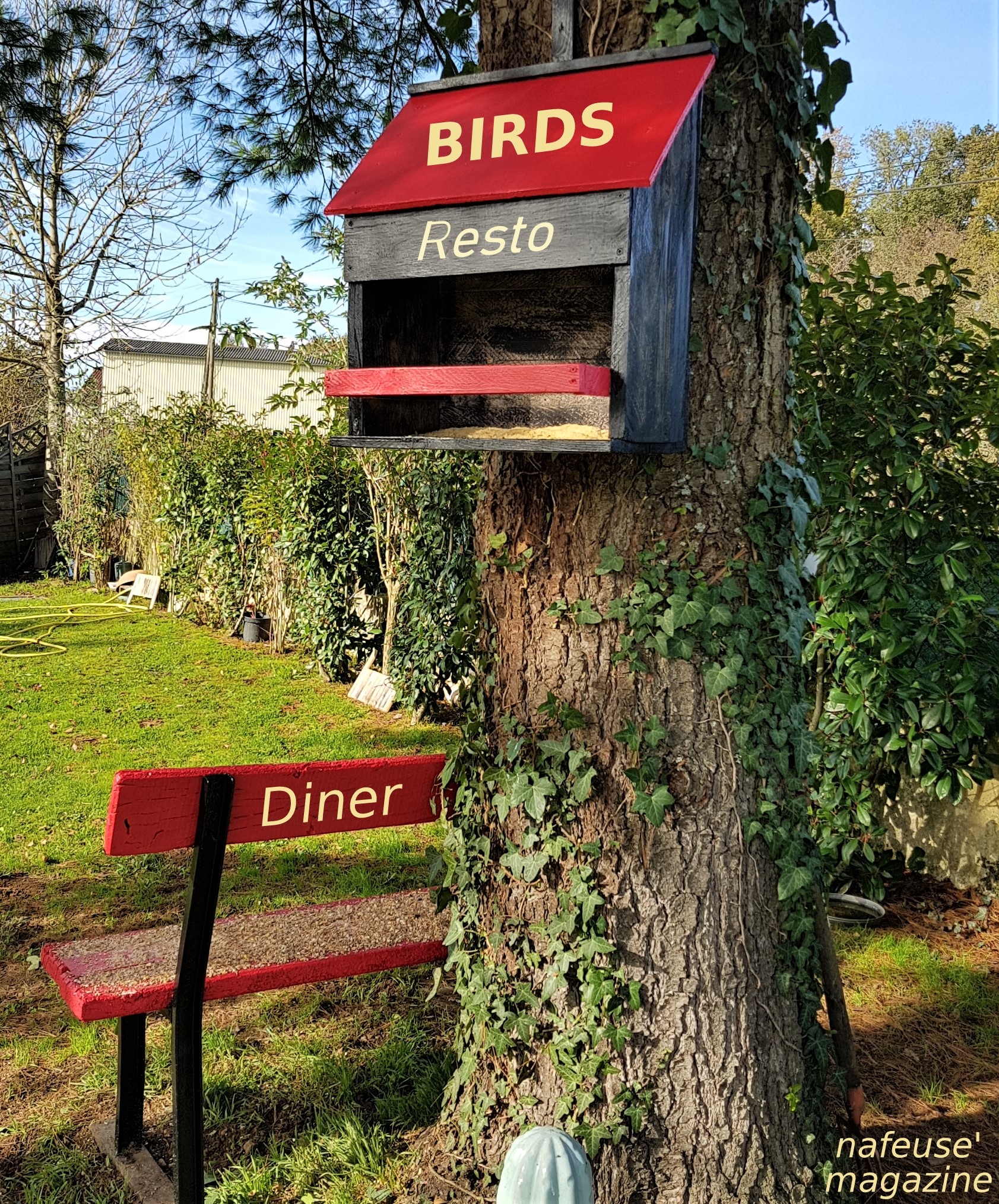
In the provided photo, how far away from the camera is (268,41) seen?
19.3 feet

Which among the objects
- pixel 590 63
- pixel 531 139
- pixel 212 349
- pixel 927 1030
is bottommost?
pixel 927 1030

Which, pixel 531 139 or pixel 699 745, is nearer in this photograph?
pixel 531 139

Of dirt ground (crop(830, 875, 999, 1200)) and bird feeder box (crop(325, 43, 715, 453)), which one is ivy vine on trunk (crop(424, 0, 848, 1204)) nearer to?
bird feeder box (crop(325, 43, 715, 453))

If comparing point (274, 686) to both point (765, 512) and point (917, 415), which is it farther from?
point (765, 512)

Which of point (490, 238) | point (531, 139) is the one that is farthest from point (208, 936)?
point (531, 139)

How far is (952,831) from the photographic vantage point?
446cm

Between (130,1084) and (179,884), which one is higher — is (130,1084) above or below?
above

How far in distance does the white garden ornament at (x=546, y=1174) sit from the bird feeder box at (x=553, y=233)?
1202 millimetres

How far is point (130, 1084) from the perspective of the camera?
2.70 meters

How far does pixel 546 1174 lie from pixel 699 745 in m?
1.31

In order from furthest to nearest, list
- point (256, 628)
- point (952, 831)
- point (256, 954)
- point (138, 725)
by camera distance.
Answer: point (256, 628), point (138, 725), point (952, 831), point (256, 954)

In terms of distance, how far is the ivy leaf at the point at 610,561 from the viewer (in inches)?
88.4

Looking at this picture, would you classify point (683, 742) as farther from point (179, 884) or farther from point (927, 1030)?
point (179, 884)

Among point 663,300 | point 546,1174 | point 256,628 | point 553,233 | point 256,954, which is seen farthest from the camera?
point 256,628
